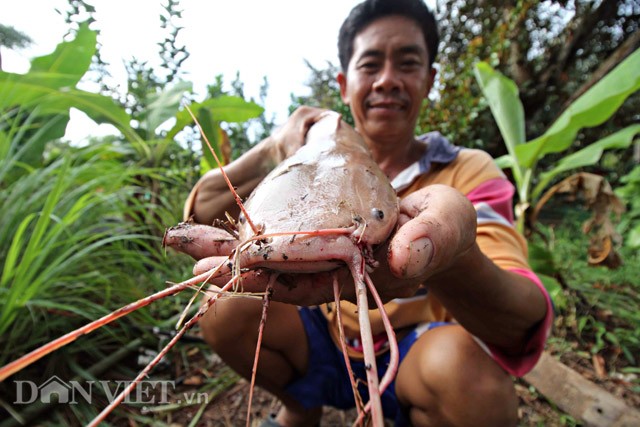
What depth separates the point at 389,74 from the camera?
1.71 meters

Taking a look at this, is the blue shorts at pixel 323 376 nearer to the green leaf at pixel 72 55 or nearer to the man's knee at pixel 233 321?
the man's knee at pixel 233 321

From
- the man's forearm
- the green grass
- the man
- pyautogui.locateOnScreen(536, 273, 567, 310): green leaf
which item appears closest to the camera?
the man's forearm

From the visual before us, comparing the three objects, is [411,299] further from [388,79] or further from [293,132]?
[388,79]

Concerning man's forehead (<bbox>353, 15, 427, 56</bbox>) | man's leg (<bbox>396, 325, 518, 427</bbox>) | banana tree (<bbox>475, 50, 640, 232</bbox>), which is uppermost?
man's forehead (<bbox>353, 15, 427, 56</bbox>)

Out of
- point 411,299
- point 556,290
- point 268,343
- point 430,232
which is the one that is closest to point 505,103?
point 556,290

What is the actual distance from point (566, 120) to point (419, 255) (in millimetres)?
2432

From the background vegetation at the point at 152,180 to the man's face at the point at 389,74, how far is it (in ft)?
4.42

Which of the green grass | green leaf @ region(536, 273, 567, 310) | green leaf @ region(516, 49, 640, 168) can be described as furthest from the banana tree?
the green grass

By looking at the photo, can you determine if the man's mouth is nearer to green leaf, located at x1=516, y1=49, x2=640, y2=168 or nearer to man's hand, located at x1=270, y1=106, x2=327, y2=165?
man's hand, located at x1=270, y1=106, x2=327, y2=165

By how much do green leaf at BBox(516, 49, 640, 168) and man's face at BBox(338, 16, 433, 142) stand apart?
1208 mm

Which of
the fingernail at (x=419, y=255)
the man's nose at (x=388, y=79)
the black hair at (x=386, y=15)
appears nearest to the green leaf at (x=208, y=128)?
the black hair at (x=386, y=15)

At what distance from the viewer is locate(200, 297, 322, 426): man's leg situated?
153 cm

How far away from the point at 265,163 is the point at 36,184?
4.81 feet

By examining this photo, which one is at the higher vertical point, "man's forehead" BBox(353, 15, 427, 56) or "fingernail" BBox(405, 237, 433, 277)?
"man's forehead" BBox(353, 15, 427, 56)
